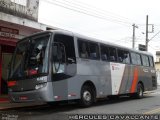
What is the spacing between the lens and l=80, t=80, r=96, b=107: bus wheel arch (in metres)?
14.8

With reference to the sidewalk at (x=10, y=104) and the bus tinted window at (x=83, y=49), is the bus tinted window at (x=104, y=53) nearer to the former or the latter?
the bus tinted window at (x=83, y=49)

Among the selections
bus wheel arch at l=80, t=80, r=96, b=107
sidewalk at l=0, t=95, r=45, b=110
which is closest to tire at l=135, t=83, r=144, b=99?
bus wheel arch at l=80, t=80, r=96, b=107

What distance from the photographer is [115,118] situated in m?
11.5

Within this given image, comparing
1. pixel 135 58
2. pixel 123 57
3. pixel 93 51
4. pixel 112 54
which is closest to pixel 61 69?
pixel 93 51

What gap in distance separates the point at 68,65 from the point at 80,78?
1.00 m

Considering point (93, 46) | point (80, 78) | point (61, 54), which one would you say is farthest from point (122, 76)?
point (61, 54)

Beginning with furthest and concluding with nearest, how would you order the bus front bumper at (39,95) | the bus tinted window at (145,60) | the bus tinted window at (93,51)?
the bus tinted window at (145,60), the bus tinted window at (93,51), the bus front bumper at (39,95)

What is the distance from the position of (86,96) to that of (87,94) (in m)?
0.12

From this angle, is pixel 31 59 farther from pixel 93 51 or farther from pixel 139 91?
pixel 139 91

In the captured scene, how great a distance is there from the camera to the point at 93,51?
1600 cm

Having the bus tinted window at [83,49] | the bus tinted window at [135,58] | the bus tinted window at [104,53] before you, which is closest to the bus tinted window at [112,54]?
the bus tinted window at [104,53]

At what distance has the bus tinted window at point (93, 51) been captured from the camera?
51.7 feet

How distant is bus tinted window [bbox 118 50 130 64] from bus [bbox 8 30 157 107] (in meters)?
0.93

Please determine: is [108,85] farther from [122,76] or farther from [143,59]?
[143,59]
